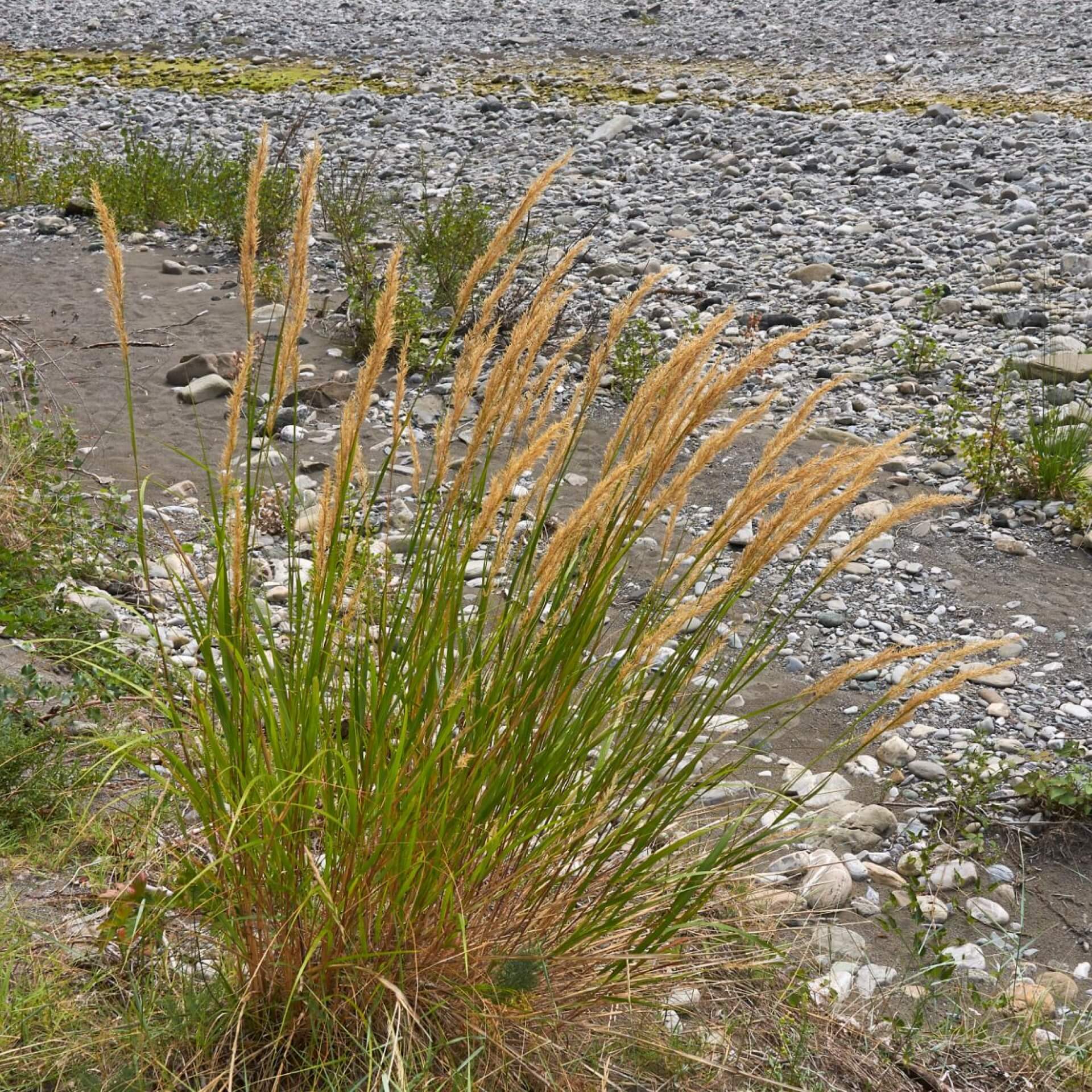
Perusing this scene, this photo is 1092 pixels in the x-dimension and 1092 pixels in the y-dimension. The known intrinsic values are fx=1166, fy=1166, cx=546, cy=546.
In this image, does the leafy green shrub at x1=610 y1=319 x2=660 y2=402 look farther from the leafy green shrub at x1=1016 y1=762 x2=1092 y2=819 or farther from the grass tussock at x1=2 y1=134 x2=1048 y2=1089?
the grass tussock at x1=2 y1=134 x2=1048 y2=1089

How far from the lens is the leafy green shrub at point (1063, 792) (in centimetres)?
366

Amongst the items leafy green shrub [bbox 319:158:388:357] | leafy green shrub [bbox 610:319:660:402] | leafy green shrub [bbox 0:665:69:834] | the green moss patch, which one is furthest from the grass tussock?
the green moss patch

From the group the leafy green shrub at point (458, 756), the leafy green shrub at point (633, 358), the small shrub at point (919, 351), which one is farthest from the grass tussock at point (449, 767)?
the small shrub at point (919, 351)

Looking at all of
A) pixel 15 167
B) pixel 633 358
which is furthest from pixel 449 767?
pixel 15 167

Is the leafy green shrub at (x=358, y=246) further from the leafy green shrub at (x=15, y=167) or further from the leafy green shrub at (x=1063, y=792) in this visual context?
Result: the leafy green shrub at (x=1063, y=792)

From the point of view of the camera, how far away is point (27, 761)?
10.2 ft

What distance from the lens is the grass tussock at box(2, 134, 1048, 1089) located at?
6.77 feet

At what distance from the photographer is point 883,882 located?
3549 millimetres

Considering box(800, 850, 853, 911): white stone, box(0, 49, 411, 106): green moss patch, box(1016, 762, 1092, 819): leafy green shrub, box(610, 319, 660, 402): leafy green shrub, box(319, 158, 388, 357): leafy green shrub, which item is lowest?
box(800, 850, 853, 911): white stone

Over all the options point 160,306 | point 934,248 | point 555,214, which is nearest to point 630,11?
point 555,214

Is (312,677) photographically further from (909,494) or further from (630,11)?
(630,11)

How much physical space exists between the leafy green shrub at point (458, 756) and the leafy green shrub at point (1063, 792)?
5.94ft

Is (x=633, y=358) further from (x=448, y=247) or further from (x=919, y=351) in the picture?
(x=448, y=247)

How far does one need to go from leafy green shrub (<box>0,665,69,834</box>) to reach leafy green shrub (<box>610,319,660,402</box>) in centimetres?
408
